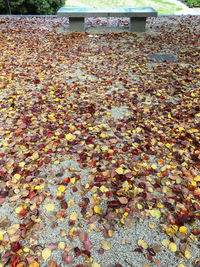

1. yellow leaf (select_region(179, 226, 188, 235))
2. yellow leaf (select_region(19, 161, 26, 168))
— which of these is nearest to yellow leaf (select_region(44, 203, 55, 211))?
yellow leaf (select_region(19, 161, 26, 168))

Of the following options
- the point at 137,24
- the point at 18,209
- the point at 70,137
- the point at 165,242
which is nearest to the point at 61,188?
the point at 18,209

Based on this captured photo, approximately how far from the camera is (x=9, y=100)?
4.04 m

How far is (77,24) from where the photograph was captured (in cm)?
806

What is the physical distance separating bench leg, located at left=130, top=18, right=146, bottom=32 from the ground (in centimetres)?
314

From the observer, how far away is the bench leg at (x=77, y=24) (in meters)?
7.98

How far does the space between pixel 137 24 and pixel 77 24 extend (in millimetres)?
2314

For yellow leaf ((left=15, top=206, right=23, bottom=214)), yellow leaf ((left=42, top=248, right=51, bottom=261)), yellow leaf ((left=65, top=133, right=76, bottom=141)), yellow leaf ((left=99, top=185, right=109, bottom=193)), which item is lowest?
yellow leaf ((left=42, top=248, right=51, bottom=261))

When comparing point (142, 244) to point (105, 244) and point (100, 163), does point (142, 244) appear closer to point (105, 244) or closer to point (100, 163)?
point (105, 244)

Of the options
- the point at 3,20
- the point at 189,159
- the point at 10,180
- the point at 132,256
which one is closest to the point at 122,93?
the point at 189,159

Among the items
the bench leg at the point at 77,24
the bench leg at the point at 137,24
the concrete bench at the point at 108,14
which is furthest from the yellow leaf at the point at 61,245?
the bench leg at the point at 137,24

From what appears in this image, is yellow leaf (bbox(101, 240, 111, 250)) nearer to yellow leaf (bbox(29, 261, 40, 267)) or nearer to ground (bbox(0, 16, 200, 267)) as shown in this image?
ground (bbox(0, 16, 200, 267))

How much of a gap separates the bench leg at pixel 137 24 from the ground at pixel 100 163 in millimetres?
3141

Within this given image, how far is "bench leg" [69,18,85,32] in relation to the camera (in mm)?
7982

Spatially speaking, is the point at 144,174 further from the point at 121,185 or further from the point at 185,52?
the point at 185,52
